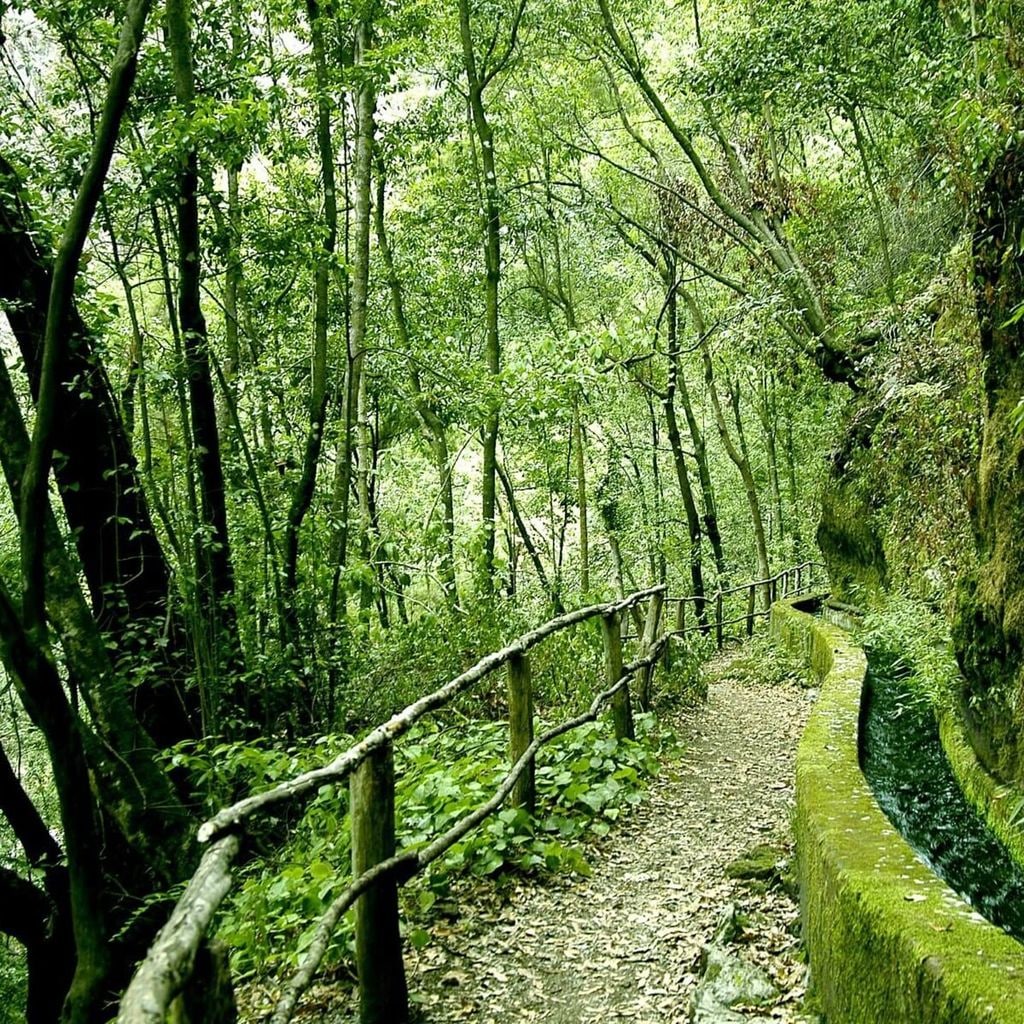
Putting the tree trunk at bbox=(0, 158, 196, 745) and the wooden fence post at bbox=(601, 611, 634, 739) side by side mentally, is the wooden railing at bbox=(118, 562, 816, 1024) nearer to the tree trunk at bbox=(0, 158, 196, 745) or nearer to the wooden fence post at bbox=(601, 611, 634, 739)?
the wooden fence post at bbox=(601, 611, 634, 739)

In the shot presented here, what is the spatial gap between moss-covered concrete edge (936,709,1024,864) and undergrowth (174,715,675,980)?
223cm

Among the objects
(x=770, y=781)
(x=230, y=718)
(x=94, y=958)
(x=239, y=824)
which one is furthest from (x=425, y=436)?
(x=239, y=824)

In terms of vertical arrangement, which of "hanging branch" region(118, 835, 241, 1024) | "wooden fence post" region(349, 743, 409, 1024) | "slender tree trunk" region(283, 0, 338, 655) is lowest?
"wooden fence post" region(349, 743, 409, 1024)

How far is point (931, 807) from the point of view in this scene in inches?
218

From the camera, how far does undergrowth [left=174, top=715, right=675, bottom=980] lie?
14.5 ft

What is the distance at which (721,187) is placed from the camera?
54.9ft

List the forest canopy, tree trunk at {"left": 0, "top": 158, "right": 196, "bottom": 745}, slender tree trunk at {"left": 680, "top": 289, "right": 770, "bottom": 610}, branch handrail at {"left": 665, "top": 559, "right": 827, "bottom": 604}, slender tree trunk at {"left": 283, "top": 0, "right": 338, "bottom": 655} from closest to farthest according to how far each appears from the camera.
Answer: the forest canopy
tree trunk at {"left": 0, "top": 158, "right": 196, "bottom": 745}
slender tree trunk at {"left": 283, "top": 0, "right": 338, "bottom": 655}
branch handrail at {"left": 665, "top": 559, "right": 827, "bottom": 604}
slender tree trunk at {"left": 680, "top": 289, "right": 770, "bottom": 610}

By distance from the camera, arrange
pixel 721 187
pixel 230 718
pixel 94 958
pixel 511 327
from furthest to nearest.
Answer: pixel 511 327, pixel 721 187, pixel 230 718, pixel 94 958

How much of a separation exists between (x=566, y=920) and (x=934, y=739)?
12.3ft

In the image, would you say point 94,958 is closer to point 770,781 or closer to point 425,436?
point 770,781

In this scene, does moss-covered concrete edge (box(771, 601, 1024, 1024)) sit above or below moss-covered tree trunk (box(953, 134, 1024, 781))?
below

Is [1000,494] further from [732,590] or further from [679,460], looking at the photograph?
→ [679,460]

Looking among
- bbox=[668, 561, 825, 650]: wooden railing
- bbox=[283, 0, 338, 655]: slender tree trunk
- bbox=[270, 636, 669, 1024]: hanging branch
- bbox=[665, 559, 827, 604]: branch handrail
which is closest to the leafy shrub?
bbox=[665, 559, 827, 604]: branch handrail

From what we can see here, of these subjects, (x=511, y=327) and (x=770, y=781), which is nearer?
(x=770, y=781)
